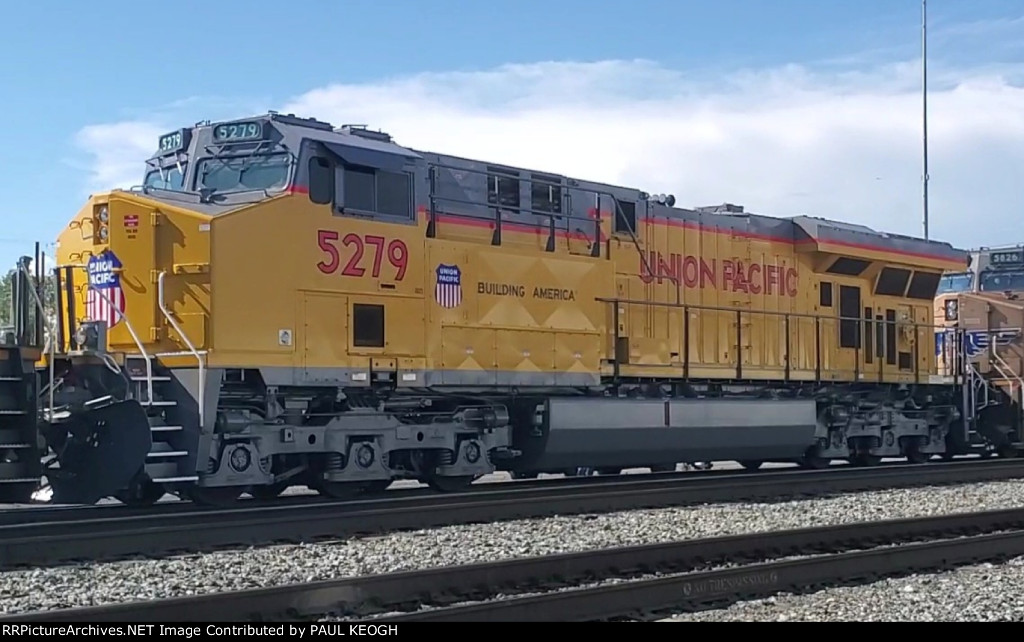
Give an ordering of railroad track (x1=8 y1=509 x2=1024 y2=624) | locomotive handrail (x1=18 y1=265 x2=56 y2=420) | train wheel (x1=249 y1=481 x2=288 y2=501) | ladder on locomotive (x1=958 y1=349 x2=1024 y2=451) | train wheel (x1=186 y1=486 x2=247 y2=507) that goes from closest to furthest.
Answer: railroad track (x1=8 y1=509 x2=1024 y2=624) → locomotive handrail (x1=18 y1=265 x2=56 y2=420) → train wheel (x1=186 y1=486 x2=247 y2=507) → train wheel (x1=249 y1=481 x2=288 y2=501) → ladder on locomotive (x1=958 y1=349 x2=1024 y2=451)

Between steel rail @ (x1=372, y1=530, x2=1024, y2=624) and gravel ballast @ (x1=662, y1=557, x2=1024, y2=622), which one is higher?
steel rail @ (x1=372, y1=530, x2=1024, y2=624)

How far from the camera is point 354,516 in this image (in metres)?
10.5

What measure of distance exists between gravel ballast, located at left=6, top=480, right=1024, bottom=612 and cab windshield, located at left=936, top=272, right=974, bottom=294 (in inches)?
471

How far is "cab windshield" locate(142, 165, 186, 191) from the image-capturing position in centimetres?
1335

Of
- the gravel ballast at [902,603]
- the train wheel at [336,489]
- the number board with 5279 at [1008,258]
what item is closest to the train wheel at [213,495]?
the train wheel at [336,489]

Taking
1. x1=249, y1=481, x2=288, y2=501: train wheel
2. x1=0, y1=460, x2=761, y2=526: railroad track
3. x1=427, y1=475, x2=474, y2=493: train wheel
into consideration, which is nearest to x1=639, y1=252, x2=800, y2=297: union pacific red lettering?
x1=0, y1=460, x2=761, y2=526: railroad track

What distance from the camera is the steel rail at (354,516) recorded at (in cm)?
899

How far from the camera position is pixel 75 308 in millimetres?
12430

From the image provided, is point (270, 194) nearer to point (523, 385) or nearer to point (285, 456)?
point (285, 456)

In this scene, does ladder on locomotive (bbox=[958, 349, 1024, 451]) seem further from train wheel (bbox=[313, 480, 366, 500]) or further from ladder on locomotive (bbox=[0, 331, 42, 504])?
ladder on locomotive (bbox=[0, 331, 42, 504])

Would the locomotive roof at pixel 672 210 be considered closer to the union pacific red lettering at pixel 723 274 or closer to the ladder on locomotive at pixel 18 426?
the union pacific red lettering at pixel 723 274
